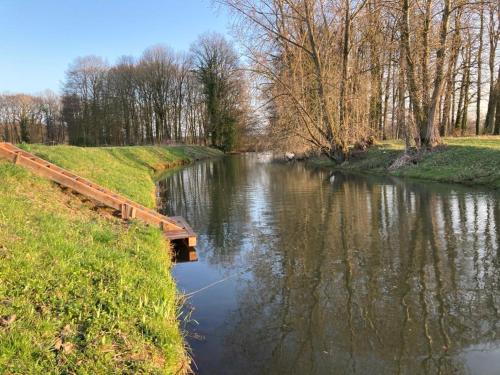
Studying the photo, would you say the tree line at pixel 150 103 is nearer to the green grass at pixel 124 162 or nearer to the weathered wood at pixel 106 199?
the green grass at pixel 124 162

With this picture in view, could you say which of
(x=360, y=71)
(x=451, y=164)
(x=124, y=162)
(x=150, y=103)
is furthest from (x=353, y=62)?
(x=150, y=103)

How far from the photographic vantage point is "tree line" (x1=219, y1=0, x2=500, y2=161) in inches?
947

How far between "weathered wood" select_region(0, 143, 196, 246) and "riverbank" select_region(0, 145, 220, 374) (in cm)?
111

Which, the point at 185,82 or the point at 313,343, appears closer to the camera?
the point at 313,343

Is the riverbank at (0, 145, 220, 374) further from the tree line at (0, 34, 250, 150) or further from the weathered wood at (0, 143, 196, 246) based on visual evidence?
the tree line at (0, 34, 250, 150)

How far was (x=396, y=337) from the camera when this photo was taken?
5156 mm

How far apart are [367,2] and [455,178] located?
37.0 ft

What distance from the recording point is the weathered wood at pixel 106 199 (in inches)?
384

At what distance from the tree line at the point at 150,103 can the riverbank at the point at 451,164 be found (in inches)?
1451

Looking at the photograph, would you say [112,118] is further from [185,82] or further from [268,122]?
[268,122]

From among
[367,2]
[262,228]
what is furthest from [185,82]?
[262,228]

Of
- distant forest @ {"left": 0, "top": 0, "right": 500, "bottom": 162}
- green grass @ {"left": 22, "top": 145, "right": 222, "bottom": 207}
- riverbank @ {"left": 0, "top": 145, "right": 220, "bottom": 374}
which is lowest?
riverbank @ {"left": 0, "top": 145, "right": 220, "bottom": 374}

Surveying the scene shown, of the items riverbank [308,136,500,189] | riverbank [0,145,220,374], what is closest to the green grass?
riverbank [0,145,220,374]

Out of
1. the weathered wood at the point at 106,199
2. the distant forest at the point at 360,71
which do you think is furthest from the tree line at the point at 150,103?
the weathered wood at the point at 106,199
